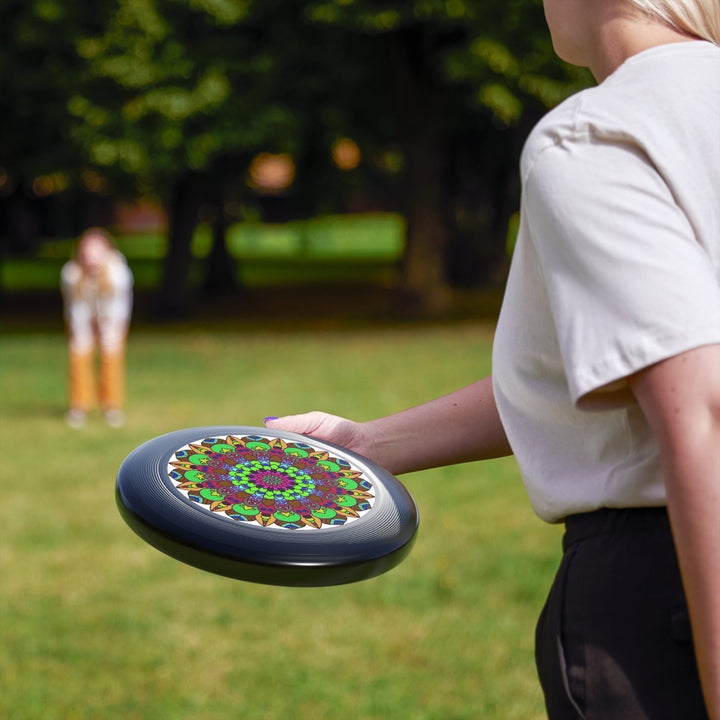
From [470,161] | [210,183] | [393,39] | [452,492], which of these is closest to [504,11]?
[393,39]

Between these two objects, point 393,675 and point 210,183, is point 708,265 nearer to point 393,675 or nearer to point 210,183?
point 393,675

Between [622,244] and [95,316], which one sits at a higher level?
[622,244]

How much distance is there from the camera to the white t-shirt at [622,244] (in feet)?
3.60

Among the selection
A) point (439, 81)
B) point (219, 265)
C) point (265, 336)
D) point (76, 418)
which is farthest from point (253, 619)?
point (219, 265)

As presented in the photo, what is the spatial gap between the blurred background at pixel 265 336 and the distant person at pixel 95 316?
1.34 feet

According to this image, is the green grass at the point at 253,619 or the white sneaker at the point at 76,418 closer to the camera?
the green grass at the point at 253,619

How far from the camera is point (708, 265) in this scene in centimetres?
115

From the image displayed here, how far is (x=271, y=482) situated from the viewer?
5.36ft

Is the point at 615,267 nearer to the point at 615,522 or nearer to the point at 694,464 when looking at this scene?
the point at 694,464

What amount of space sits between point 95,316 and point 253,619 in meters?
5.89

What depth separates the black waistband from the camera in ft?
4.20

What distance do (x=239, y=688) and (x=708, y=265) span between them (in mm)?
3786

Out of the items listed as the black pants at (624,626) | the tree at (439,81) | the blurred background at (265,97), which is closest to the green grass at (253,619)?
the black pants at (624,626)

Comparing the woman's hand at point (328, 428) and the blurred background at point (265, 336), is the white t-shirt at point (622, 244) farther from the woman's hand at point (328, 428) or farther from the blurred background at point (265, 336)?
the blurred background at point (265, 336)
